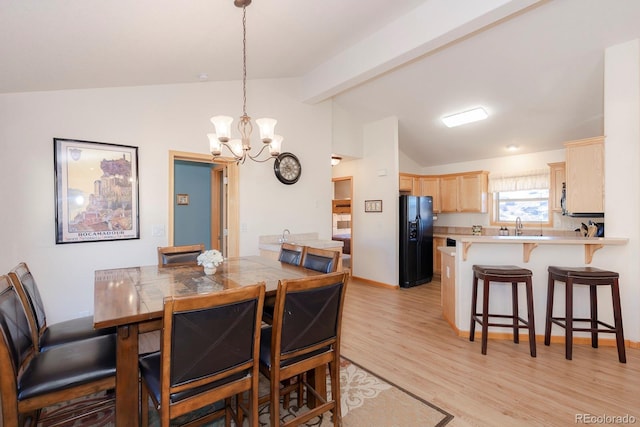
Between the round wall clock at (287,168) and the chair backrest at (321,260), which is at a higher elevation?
the round wall clock at (287,168)

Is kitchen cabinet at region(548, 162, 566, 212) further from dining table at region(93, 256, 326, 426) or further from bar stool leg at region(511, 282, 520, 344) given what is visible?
dining table at region(93, 256, 326, 426)

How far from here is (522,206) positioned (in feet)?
18.6

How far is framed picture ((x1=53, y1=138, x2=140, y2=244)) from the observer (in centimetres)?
292

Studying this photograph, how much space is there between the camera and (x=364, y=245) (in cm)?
579

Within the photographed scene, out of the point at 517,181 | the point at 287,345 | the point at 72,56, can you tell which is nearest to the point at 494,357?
the point at 287,345

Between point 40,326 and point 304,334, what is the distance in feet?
5.56

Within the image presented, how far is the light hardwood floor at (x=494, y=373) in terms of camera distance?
2002 millimetres

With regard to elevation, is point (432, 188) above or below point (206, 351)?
above

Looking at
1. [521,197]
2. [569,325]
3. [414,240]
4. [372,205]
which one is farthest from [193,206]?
[521,197]

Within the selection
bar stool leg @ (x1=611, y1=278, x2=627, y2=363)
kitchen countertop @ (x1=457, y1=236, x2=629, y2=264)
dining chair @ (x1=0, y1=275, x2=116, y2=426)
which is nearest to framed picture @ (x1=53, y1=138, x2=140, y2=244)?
dining chair @ (x1=0, y1=275, x2=116, y2=426)

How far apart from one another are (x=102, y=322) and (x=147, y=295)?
43 cm

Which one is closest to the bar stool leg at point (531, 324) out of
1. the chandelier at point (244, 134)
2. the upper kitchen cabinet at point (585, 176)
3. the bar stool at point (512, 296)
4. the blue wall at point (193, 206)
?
the bar stool at point (512, 296)

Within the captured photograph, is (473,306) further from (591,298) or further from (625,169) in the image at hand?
(625,169)

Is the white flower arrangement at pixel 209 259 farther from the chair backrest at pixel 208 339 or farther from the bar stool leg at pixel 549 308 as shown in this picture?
the bar stool leg at pixel 549 308
